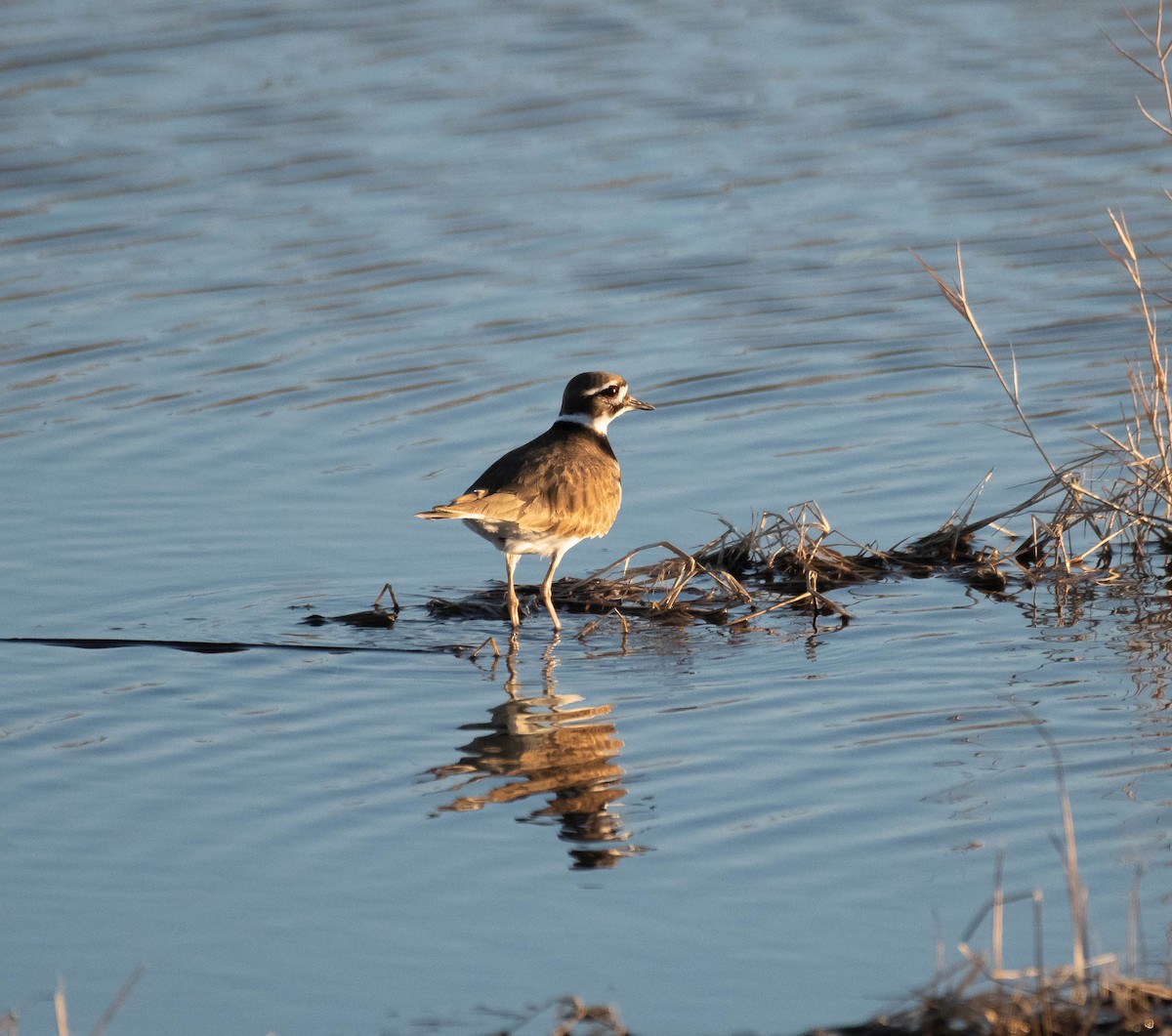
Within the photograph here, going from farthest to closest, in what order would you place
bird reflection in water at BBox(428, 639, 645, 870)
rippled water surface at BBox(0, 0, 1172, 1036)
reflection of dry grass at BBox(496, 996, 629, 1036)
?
bird reflection in water at BBox(428, 639, 645, 870) → rippled water surface at BBox(0, 0, 1172, 1036) → reflection of dry grass at BBox(496, 996, 629, 1036)

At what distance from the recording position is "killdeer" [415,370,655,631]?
9.72m

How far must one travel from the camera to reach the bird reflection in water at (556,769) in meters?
7.09

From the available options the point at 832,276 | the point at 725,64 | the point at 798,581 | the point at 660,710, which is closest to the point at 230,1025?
the point at 660,710

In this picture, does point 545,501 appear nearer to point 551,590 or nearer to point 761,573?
point 551,590

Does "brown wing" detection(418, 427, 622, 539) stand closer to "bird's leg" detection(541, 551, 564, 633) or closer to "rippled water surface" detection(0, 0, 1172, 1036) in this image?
"bird's leg" detection(541, 551, 564, 633)

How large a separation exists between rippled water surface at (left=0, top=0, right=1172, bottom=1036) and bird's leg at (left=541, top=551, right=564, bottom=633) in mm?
107

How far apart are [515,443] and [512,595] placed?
2.68m

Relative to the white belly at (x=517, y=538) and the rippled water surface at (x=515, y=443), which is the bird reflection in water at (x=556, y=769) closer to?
the rippled water surface at (x=515, y=443)

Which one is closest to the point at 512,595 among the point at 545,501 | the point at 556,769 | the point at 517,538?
the point at 517,538

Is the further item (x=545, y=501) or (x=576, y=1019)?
(x=545, y=501)

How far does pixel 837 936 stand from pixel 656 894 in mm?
657

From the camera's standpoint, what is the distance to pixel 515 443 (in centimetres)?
1234

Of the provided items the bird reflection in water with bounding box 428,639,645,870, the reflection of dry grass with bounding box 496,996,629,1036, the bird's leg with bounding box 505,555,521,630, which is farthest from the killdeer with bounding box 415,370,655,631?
the reflection of dry grass with bounding box 496,996,629,1036

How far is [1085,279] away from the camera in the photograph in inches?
596
